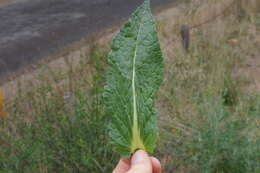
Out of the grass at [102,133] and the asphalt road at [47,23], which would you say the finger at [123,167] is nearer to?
the grass at [102,133]

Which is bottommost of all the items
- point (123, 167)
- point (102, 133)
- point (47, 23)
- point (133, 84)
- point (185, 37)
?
point (102, 133)

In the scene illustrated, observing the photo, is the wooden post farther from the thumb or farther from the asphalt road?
the thumb

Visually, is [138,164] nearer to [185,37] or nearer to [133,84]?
[133,84]

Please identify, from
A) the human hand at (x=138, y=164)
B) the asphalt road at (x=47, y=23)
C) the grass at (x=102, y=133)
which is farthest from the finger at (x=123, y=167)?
the asphalt road at (x=47, y=23)

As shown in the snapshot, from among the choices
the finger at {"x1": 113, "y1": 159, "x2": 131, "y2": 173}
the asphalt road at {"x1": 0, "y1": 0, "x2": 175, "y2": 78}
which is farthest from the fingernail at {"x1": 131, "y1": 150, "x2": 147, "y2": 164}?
the asphalt road at {"x1": 0, "y1": 0, "x2": 175, "y2": 78}

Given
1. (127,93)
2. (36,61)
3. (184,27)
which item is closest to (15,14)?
(36,61)

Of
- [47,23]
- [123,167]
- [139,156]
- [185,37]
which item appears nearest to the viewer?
[139,156]

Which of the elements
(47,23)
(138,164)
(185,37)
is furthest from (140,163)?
(47,23)
